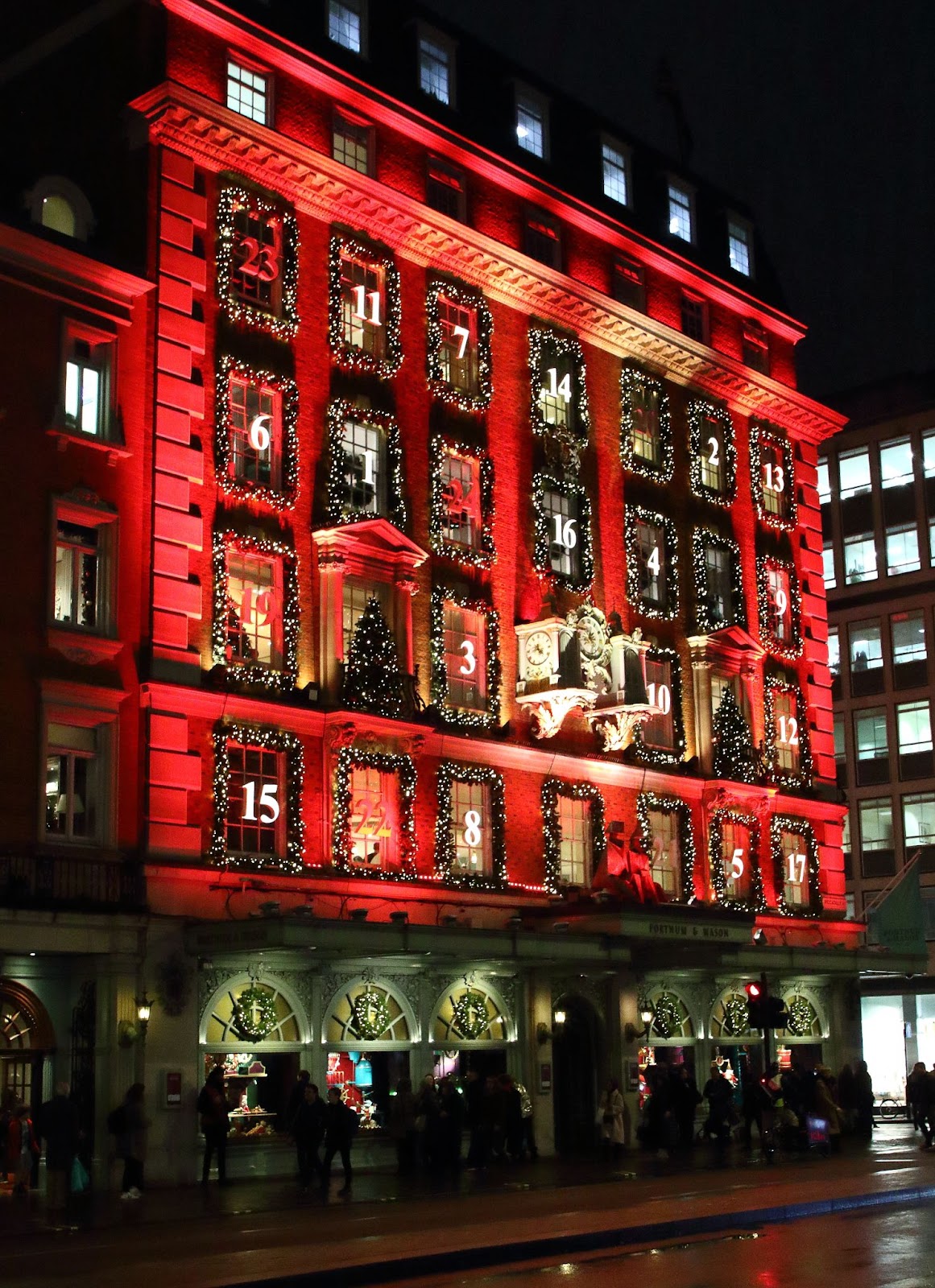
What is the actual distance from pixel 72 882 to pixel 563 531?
17.1m

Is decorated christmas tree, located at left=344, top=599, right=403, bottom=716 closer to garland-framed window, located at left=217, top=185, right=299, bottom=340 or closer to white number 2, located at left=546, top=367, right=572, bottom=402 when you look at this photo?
garland-framed window, located at left=217, top=185, right=299, bottom=340

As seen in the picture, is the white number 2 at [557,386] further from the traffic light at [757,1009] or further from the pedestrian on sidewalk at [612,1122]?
the pedestrian on sidewalk at [612,1122]

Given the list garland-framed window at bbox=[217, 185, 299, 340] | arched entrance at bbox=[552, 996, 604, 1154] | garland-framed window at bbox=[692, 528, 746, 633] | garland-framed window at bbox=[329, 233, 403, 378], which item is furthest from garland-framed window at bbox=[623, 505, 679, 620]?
garland-framed window at bbox=[217, 185, 299, 340]

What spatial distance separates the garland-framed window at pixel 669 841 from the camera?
148 feet

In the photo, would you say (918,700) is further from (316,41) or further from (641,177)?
(316,41)

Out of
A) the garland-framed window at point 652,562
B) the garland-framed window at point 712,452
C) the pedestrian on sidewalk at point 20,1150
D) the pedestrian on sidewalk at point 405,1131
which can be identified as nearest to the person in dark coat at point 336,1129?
the pedestrian on sidewalk at point 405,1131

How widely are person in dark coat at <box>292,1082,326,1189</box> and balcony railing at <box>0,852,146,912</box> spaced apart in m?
4.77

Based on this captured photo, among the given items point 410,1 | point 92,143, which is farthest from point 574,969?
point 410,1

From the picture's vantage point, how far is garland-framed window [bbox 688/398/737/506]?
49250 millimetres

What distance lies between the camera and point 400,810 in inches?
1506

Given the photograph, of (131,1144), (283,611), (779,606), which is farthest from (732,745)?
(131,1144)

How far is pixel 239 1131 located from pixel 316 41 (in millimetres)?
23547

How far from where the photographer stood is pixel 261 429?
37.4 meters

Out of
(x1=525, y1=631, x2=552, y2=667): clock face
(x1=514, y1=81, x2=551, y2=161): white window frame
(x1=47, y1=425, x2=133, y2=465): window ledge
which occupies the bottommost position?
(x1=525, y1=631, x2=552, y2=667): clock face
